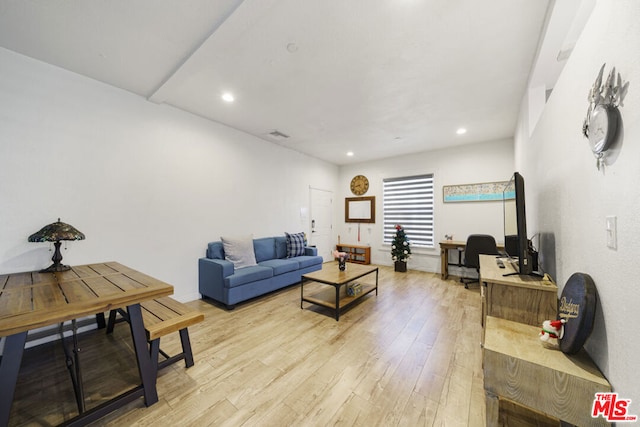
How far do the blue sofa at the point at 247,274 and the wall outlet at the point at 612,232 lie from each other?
128 inches

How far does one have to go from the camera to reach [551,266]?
1.84m

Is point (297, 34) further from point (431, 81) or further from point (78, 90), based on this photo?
point (78, 90)

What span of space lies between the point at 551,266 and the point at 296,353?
7.43 ft

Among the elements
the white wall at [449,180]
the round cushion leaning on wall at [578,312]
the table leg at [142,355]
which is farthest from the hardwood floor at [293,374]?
the white wall at [449,180]

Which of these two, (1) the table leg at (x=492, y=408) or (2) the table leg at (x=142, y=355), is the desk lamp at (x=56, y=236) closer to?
(2) the table leg at (x=142, y=355)

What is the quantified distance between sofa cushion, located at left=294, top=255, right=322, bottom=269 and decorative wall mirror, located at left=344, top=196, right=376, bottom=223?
221 cm

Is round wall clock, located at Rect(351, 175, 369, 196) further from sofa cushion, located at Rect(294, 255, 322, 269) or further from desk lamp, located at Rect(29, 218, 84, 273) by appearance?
desk lamp, located at Rect(29, 218, 84, 273)

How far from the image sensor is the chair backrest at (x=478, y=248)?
3850mm

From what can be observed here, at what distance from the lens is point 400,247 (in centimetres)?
524

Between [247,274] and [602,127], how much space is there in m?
3.41

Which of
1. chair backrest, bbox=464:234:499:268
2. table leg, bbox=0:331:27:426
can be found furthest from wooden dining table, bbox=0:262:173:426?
chair backrest, bbox=464:234:499:268

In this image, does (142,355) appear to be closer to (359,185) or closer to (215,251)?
(215,251)

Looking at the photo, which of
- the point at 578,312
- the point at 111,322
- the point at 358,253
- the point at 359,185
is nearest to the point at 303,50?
the point at 578,312

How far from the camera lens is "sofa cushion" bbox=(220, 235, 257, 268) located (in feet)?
11.7
